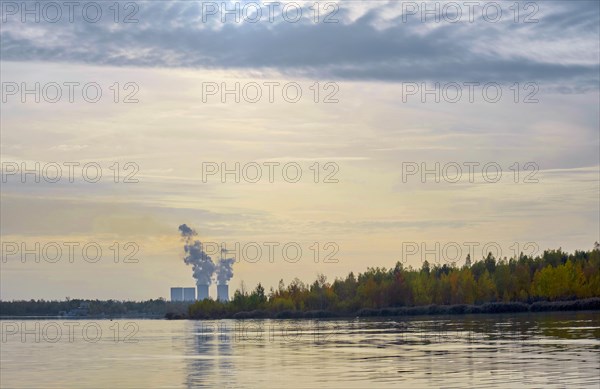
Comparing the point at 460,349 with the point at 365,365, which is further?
the point at 460,349

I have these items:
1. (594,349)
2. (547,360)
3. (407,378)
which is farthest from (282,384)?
(594,349)

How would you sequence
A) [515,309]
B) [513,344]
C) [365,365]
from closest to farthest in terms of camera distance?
[365,365] → [513,344] → [515,309]

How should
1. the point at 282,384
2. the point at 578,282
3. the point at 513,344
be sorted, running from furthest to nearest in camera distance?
the point at 578,282, the point at 513,344, the point at 282,384

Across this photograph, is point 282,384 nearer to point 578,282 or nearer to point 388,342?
point 388,342

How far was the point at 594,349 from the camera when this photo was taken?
2235 inches

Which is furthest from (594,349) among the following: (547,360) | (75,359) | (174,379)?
(75,359)

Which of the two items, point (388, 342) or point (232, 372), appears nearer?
point (232, 372)

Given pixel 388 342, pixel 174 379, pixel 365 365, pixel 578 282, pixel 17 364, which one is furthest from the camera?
pixel 578 282

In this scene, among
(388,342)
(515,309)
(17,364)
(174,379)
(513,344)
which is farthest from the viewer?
(515,309)

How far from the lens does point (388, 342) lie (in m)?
77.9

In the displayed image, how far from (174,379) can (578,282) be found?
159309mm

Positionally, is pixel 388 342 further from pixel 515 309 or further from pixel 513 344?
pixel 515 309

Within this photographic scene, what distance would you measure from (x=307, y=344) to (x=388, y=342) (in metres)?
7.28

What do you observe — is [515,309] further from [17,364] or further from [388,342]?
[17,364]
